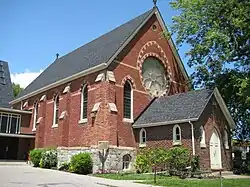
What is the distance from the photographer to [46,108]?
1294 inches

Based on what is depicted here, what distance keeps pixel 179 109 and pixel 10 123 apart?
68.7 feet

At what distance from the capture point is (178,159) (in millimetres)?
20266

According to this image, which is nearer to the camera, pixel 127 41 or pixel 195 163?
pixel 195 163

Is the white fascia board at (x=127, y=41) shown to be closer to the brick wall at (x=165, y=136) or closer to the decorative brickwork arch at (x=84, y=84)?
the decorative brickwork arch at (x=84, y=84)

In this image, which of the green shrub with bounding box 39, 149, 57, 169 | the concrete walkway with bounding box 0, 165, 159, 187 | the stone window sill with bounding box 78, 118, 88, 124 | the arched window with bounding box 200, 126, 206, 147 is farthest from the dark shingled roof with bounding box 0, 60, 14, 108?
the arched window with bounding box 200, 126, 206, 147

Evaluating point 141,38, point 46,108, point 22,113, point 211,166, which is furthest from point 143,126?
point 22,113

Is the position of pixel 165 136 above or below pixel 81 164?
above

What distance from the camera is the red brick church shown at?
2256 centimetres

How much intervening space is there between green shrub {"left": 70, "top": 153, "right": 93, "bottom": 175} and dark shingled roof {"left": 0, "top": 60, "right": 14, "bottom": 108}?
2161 centimetres

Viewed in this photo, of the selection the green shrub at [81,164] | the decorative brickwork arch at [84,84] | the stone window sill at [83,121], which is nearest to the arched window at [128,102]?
the decorative brickwork arch at [84,84]

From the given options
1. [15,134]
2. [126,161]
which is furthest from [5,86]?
[126,161]

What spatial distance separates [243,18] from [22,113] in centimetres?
2637

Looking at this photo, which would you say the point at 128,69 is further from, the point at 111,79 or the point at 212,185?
the point at 212,185

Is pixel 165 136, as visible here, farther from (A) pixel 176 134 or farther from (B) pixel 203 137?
(B) pixel 203 137
